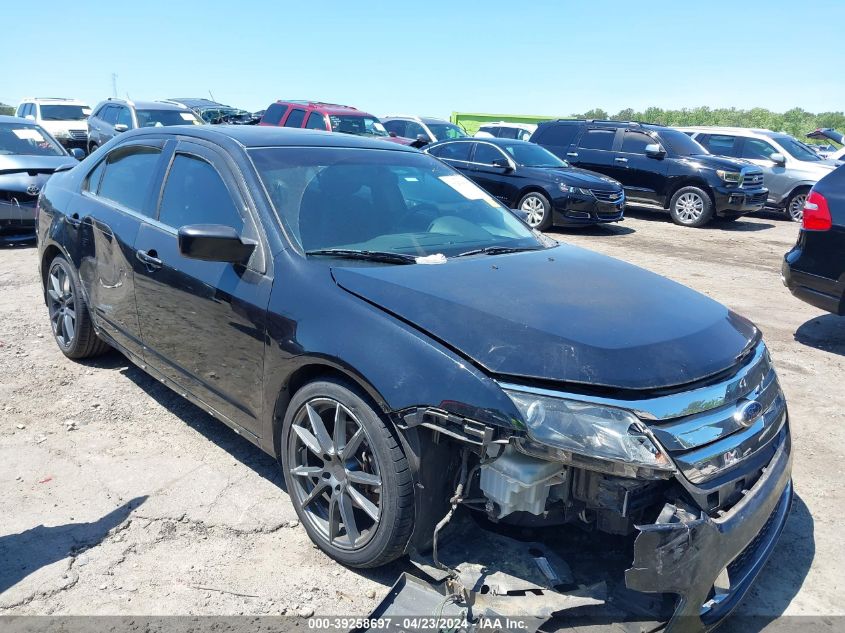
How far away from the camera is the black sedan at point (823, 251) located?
546cm

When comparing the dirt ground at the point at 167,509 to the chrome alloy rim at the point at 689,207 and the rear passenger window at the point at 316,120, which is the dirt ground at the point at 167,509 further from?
the rear passenger window at the point at 316,120

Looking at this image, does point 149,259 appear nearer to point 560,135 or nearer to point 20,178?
point 20,178

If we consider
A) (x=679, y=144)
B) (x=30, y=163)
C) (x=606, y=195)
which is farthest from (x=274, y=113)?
(x=679, y=144)

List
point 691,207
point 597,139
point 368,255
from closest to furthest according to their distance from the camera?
point 368,255 → point 691,207 → point 597,139

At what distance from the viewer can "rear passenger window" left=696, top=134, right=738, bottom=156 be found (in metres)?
15.1

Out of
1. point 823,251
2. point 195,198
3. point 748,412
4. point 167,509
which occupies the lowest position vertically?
point 167,509

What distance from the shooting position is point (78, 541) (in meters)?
2.99

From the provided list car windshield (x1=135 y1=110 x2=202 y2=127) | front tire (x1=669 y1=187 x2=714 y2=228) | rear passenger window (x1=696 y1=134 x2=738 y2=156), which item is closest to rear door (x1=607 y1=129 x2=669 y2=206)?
front tire (x1=669 y1=187 x2=714 y2=228)

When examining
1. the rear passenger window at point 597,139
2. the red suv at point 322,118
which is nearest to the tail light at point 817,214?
the rear passenger window at point 597,139

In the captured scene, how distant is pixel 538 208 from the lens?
1148 centimetres

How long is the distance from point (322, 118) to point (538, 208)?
4829mm

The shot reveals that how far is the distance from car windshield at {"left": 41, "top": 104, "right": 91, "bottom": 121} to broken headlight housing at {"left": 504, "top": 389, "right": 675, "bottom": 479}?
70.2 feet

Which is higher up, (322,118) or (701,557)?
(322,118)

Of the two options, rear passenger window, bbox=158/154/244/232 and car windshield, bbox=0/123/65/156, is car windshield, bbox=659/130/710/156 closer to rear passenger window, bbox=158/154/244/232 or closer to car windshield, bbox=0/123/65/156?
car windshield, bbox=0/123/65/156
